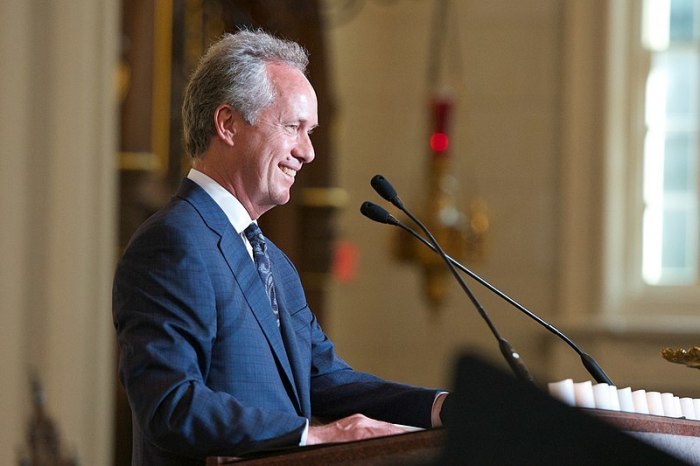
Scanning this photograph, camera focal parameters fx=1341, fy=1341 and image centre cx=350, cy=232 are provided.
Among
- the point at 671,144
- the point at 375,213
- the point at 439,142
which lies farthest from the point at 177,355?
the point at 671,144

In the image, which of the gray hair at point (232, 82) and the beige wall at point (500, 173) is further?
the beige wall at point (500, 173)

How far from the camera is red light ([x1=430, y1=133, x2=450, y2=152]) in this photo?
7.26 meters

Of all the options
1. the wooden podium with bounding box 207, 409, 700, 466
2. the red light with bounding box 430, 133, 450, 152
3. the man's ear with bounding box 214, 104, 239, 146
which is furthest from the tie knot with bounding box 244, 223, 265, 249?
the red light with bounding box 430, 133, 450, 152

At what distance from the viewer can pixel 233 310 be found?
2.34 m

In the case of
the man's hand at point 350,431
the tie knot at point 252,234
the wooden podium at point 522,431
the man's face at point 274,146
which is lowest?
the man's hand at point 350,431

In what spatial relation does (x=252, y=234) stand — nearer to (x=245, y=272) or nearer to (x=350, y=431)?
(x=245, y=272)

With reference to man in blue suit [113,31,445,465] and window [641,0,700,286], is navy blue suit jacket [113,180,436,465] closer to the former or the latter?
man in blue suit [113,31,445,465]

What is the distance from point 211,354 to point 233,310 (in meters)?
0.09

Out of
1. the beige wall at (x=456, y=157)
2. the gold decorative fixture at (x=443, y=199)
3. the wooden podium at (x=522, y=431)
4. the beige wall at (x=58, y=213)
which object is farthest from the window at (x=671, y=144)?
the wooden podium at (x=522, y=431)

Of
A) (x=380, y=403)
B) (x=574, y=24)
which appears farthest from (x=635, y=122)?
(x=380, y=403)

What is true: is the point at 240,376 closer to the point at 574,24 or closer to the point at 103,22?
the point at 103,22

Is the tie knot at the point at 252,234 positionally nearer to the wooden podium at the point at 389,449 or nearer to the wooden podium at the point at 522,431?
the wooden podium at the point at 389,449

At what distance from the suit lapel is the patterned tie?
0.18 ft

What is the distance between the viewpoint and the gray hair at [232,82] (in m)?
2.54
